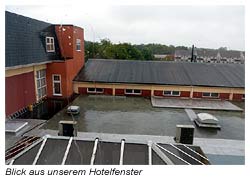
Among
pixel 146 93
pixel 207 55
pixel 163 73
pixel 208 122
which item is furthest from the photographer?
pixel 207 55

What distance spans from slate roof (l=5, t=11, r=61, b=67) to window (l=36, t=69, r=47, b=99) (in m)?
0.95

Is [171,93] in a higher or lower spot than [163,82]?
A: lower

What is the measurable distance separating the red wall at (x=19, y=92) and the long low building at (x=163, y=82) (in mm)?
3642

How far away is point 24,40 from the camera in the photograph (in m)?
10.7

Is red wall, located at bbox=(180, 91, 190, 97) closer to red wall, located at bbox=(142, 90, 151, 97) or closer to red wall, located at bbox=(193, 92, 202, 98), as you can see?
red wall, located at bbox=(193, 92, 202, 98)

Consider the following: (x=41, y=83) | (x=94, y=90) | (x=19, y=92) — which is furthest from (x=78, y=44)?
(x=19, y=92)

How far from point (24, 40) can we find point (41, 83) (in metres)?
3.18

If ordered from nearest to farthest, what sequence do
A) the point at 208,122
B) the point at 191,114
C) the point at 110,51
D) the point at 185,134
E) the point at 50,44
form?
the point at 185,134
the point at 208,122
the point at 191,114
the point at 50,44
the point at 110,51

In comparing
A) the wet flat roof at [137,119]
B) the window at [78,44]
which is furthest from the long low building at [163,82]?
the window at [78,44]

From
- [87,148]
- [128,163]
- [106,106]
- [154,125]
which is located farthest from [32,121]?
[128,163]

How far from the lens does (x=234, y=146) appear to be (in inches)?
303

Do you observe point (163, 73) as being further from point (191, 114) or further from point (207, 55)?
point (207, 55)

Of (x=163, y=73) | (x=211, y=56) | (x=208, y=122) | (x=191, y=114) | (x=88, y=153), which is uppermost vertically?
(x=211, y=56)
